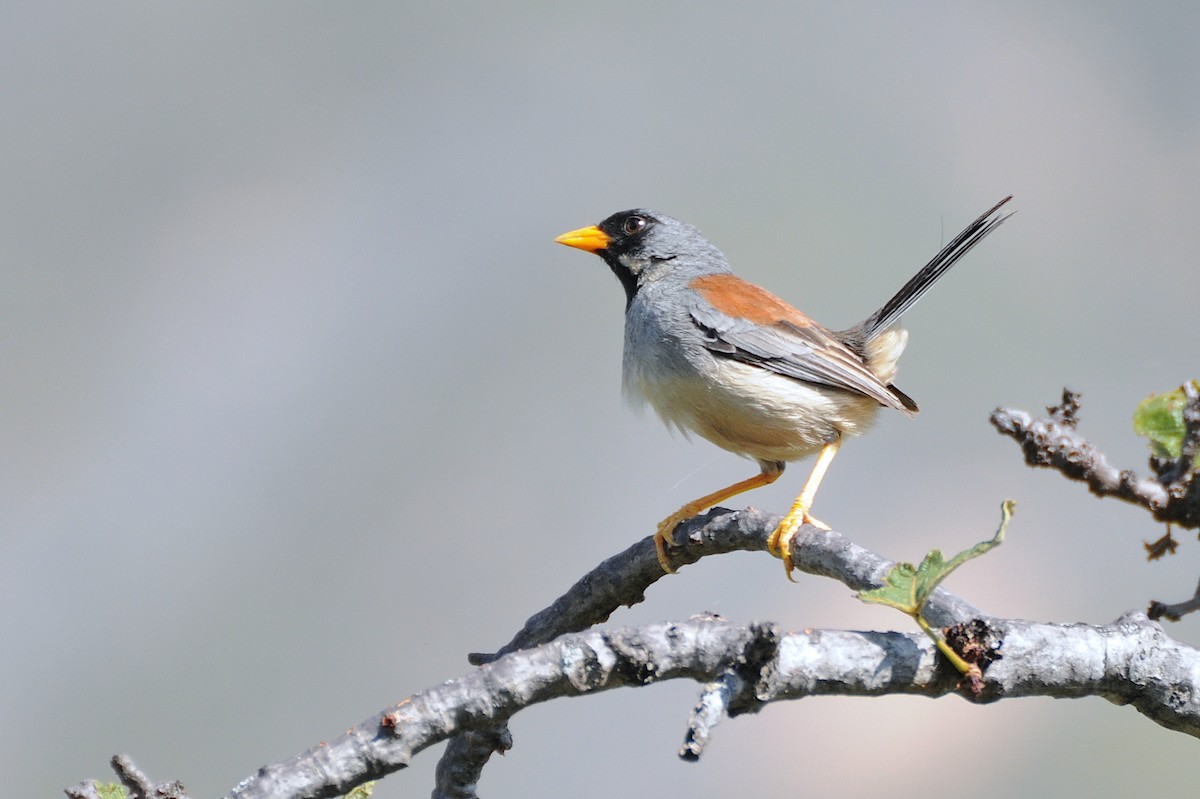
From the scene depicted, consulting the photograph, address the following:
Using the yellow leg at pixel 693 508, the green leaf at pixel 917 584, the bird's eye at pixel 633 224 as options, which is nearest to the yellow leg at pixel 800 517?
the yellow leg at pixel 693 508

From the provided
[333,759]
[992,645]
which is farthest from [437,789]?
[992,645]

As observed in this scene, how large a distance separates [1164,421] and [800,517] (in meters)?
1.51

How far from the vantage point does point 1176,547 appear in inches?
130

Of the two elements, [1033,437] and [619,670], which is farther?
[1033,437]

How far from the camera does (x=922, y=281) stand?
6598 mm

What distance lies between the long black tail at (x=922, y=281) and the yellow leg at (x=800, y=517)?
1060 mm

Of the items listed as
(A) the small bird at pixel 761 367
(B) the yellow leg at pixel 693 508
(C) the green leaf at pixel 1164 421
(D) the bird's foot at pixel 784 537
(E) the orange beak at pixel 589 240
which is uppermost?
(E) the orange beak at pixel 589 240

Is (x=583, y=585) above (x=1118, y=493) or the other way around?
above

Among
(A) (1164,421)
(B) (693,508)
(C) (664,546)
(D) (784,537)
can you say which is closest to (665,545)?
(C) (664,546)

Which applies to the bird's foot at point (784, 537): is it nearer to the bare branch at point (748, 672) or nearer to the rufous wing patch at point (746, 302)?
the bare branch at point (748, 672)

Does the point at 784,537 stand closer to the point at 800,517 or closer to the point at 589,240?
the point at 800,517

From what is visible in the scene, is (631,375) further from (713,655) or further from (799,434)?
(713,655)

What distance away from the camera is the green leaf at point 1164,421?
3307 millimetres

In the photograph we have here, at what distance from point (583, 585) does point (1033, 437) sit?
1.75 m
